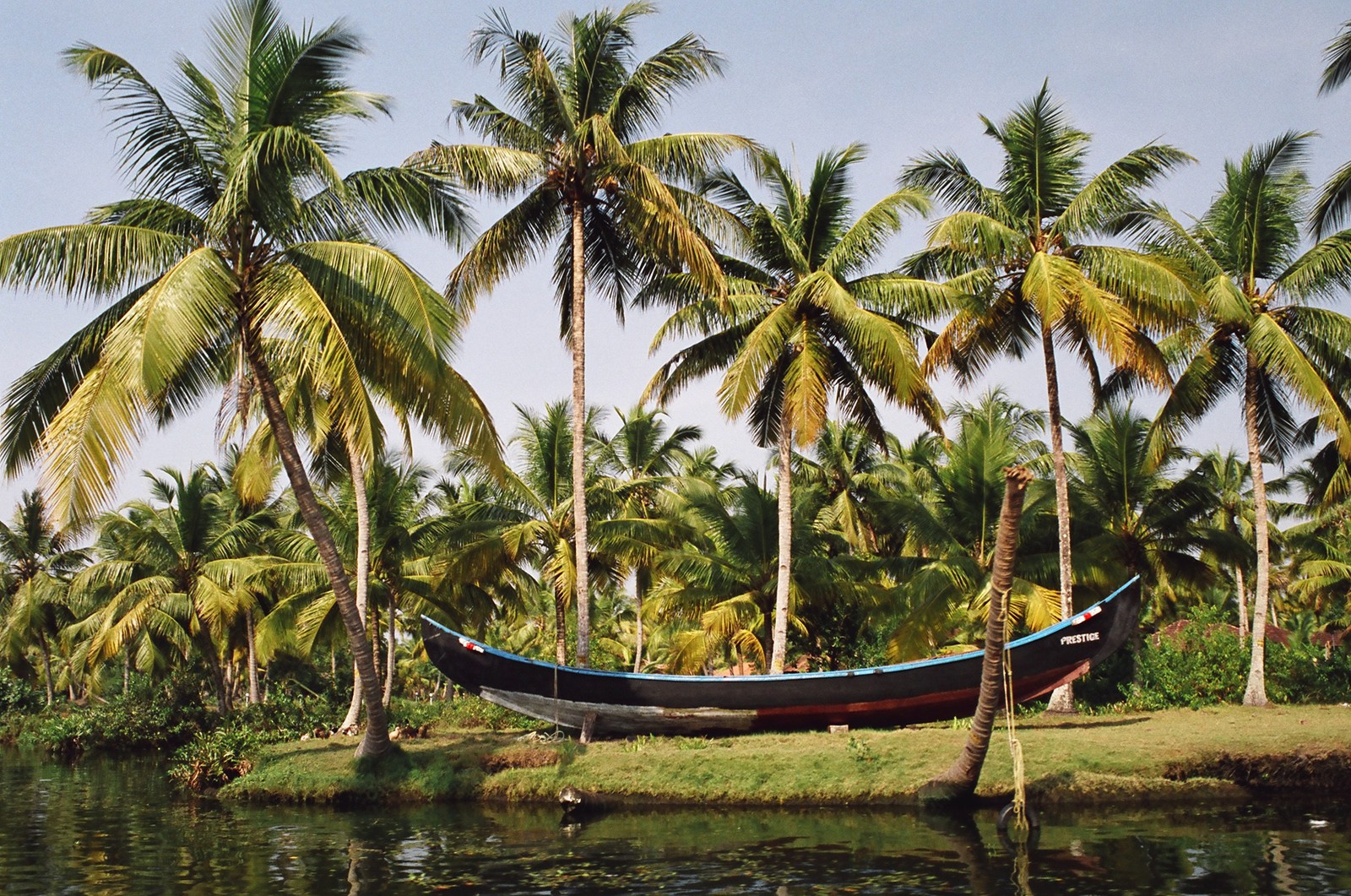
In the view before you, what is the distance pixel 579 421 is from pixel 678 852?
847 centimetres

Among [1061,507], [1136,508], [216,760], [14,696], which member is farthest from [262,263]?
[14,696]

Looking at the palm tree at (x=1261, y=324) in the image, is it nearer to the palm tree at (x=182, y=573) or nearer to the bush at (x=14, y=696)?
the palm tree at (x=182, y=573)

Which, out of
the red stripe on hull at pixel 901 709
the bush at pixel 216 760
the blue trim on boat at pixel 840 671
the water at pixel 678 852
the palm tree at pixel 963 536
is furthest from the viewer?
the palm tree at pixel 963 536

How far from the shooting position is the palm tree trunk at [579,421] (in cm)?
1816

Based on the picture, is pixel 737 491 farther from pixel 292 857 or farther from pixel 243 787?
pixel 292 857

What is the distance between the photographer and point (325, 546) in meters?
15.3

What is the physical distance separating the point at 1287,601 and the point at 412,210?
42.8m

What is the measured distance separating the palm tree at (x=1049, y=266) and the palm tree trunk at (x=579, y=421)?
6061 mm

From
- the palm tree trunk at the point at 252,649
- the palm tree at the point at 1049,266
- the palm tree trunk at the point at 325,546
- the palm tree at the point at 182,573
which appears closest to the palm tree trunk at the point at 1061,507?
the palm tree at the point at 1049,266

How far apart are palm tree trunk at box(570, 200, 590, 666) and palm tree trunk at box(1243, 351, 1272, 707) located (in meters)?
11.1

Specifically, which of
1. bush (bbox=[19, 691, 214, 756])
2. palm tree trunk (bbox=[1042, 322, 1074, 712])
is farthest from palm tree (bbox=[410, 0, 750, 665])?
bush (bbox=[19, 691, 214, 756])

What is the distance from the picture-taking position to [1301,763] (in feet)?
46.4

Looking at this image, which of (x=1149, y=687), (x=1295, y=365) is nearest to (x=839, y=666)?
(x=1149, y=687)

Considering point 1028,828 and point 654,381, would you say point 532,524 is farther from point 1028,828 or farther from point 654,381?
point 1028,828
